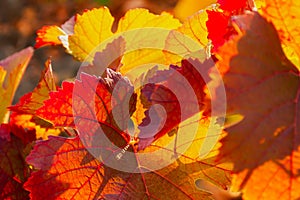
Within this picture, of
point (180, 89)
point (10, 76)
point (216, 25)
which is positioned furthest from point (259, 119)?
point (10, 76)

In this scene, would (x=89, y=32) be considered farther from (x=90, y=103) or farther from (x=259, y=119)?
(x=259, y=119)

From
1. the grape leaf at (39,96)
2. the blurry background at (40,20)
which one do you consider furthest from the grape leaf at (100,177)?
the blurry background at (40,20)

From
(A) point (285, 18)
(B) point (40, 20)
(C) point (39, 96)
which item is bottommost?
(B) point (40, 20)

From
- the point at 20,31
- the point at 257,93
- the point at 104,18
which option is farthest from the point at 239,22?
the point at 20,31

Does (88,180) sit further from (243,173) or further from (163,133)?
(243,173)

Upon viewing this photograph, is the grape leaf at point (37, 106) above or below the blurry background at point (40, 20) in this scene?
above

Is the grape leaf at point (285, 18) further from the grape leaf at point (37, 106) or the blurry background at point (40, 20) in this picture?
the blurry background at point (40, 20)
